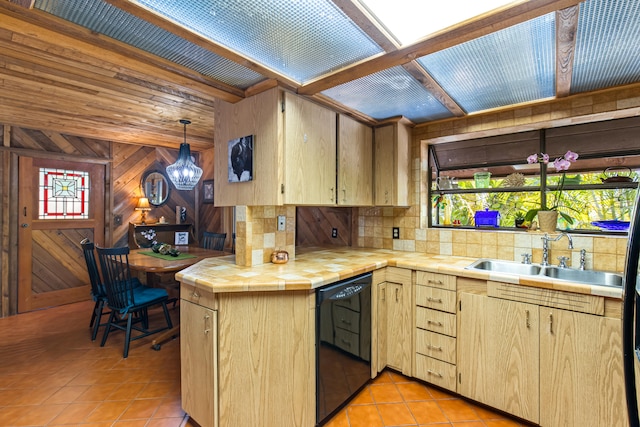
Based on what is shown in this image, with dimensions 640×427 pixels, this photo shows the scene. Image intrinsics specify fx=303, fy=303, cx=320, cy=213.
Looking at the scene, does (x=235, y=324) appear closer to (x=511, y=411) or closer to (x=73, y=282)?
(x=511, y=411)

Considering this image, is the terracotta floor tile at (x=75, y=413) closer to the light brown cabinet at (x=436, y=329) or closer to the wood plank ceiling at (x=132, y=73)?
the wood plank ceiling at (x=132, y=73)

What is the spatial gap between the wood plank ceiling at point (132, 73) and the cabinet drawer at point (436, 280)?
130 cm

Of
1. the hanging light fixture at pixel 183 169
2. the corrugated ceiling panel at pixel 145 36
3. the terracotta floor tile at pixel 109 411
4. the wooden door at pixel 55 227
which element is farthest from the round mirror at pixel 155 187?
the corrugated ceiling panel at pixel 145 36

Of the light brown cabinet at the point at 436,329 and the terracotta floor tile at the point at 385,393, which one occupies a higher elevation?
the light brown cabinet at the point at 436,329

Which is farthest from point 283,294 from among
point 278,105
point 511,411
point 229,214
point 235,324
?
point 229,214

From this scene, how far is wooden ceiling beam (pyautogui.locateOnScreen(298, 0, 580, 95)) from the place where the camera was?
123 centimetres

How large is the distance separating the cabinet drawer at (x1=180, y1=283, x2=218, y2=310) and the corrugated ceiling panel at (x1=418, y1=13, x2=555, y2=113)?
1.77 meters

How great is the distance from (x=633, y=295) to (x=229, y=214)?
15.3ft

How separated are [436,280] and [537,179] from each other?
129 centimetres

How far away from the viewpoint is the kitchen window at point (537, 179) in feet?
7.19

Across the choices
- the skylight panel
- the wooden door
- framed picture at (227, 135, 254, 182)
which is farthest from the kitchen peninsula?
the wooden door

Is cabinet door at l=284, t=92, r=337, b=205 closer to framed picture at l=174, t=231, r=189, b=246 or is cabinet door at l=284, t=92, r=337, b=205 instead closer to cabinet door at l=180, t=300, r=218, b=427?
cabinet door at l=180, t=300, r=218, b=427

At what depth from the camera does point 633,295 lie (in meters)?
0.68

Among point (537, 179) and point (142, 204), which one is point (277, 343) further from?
point (142, 204)
